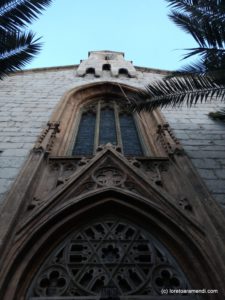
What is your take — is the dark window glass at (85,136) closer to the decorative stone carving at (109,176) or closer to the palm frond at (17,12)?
the decorative stone carving at (109,176)

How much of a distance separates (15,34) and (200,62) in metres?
2.94

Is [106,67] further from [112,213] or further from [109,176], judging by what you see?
[112,213]

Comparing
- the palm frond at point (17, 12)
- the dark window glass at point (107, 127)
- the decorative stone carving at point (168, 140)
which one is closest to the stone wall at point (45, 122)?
the decorative stone carving at point (168, 140)

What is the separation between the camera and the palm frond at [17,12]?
200 inches

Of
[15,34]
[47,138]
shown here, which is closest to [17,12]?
[15,34]

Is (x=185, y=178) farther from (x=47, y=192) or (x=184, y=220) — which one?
(x=47, y=192)

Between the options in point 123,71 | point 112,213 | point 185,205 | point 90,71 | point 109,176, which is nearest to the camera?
point 185,205

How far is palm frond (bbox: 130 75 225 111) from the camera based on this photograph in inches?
192

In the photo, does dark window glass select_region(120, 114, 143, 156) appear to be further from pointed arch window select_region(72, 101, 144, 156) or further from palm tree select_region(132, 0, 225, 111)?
palm tree select_region(132, 0, 225, 111)

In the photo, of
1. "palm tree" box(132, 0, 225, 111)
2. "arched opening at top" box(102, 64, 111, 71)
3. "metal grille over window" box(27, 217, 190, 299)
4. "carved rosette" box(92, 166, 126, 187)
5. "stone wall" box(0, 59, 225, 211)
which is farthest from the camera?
"arched opening at top" box(102, 64, 111, 71)

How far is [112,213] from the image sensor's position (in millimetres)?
5203

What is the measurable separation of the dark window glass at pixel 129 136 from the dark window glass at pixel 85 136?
80 cm

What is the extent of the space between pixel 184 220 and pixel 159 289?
1.07 m

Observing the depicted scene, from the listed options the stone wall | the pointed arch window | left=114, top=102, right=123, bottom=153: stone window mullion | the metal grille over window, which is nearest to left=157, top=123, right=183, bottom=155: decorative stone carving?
the stone wall
